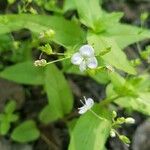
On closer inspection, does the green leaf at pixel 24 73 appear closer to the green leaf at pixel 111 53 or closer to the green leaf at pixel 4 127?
the green leaf at pixel 4 127

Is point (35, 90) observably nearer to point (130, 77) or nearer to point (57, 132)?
point (57, 132)

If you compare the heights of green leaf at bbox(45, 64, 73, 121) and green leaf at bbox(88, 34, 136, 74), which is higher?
green leaf at bbox(88, 34, 136, 74)

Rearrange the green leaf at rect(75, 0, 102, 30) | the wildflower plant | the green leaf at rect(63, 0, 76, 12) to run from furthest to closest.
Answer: the green leaf at rect(63, 0, 76, 12) → the green leaf at rect(75, 0, 102, 30) → the wildflower plant

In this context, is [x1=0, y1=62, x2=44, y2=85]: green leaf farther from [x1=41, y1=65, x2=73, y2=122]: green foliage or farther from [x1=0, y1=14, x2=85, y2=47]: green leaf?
[x1=0, y1=14, x2=85, y2=47]: green leaf

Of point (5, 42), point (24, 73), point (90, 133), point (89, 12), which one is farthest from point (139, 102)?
point (5, 42)

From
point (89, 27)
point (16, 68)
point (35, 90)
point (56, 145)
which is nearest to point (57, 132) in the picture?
point (56, 145)

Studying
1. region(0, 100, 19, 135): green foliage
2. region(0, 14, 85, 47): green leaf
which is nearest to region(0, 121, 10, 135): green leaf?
region(0, 100, 19, 135): green foliage

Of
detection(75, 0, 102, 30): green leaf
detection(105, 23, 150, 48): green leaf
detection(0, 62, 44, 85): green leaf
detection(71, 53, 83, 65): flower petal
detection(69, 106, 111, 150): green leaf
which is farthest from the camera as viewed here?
detection(0, 62, 44, 85): green leaf
